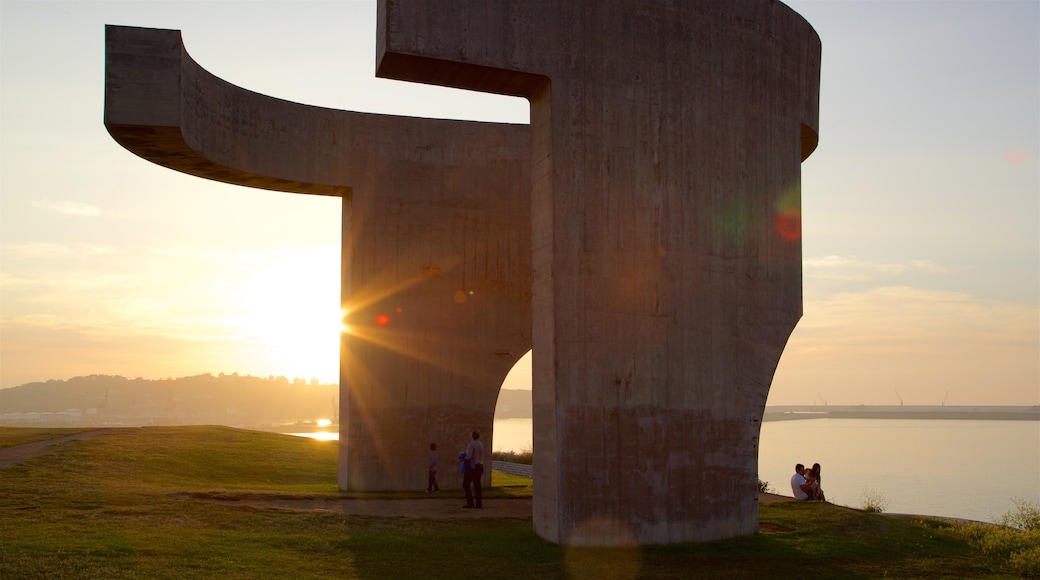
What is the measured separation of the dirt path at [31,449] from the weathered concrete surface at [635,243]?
37.4ft

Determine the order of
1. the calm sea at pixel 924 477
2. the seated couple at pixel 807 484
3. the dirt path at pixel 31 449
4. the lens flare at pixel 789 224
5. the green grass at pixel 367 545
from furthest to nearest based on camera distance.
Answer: the calm sea at pixel 924 477
the dirt path at pixel 31 449
the seated couple at pixel 807 484
the lens flare at pixel 789 224
the green grass at pixel 367 545

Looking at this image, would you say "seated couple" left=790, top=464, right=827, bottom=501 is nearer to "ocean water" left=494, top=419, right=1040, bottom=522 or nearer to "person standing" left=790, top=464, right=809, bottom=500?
"person standing" left=790, top=464, right=809, bottom=500

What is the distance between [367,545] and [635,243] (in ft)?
17.2

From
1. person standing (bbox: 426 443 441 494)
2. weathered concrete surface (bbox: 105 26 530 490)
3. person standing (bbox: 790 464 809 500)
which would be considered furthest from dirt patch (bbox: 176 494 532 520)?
person standing (bbox: 790 464 809 500)

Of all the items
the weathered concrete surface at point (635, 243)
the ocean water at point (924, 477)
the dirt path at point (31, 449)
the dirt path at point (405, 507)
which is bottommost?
the ocean water at point (924, 477)

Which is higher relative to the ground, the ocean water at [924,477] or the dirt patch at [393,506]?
the dirt patch at [393,506]

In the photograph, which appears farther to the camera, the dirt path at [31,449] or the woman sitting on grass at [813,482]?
the dirt path at [31,449]

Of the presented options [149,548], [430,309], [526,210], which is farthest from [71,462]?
Answer: [526,210]

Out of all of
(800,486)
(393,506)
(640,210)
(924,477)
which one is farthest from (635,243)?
(924,477)

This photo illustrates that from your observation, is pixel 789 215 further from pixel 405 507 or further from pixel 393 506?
pixel 393 506

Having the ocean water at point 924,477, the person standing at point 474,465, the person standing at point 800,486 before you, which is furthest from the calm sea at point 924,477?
the person standing at point 474,465

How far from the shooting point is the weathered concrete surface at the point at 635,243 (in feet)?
37.7

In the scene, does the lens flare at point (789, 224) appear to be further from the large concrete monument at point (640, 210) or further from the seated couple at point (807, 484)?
the seated couple at point (807, 484)

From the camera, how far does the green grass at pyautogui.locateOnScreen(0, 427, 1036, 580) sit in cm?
984
